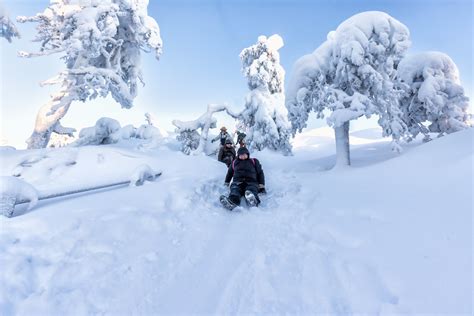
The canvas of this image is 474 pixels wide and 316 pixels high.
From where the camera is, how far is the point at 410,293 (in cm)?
261

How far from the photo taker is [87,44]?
1270 centimetres

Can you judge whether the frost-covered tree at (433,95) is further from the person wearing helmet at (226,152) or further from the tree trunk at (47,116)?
the tree trunk at (47,116)

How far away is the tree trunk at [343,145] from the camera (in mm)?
11273

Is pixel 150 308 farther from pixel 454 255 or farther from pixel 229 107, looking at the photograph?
pixel 229 107

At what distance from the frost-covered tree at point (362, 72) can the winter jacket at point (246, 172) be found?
4.64 metres

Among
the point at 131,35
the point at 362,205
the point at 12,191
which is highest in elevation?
the point at 131,35

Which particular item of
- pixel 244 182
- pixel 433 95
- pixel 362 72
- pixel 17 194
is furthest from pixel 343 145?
pixel 17 194

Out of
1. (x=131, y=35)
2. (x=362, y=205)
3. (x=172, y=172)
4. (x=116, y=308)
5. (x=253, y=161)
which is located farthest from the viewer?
(x=131, y=35)

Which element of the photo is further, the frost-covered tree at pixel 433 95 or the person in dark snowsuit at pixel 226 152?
the frost-covered tree at pixel 433 95

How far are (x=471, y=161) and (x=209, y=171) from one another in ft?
22.5

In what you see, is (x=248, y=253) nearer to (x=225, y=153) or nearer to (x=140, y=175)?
(x=140, y=175)

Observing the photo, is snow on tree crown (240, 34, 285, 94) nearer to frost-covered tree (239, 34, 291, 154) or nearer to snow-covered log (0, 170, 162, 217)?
frost-covered tree (239, 34, 291, 154)

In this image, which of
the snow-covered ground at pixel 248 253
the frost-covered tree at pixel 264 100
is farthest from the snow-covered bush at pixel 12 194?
the frost-covered tree at pixel 264 100

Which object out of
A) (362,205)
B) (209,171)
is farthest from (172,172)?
(362,205)
